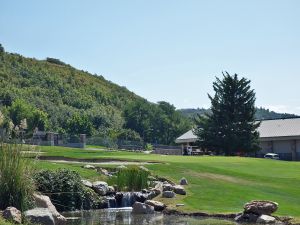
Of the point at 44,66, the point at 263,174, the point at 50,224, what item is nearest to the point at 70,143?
the point at 263,174

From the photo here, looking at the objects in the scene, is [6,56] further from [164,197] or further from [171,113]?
[164,197]

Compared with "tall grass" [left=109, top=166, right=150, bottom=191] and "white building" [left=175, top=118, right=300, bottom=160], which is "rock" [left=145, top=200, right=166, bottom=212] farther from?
"white building" [left=175, top=118, right=300, bottom=160]

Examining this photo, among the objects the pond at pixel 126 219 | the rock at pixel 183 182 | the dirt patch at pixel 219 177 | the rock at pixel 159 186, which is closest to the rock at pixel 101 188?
the pond at pixel 126 219

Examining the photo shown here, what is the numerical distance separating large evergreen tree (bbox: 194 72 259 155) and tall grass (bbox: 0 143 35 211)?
4785 cm

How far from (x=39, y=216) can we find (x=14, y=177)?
1.47m

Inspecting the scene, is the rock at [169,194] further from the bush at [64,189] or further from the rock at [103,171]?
the rock at [103,171]

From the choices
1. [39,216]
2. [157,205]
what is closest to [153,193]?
[157,205]

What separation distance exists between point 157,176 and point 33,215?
47.8 feet

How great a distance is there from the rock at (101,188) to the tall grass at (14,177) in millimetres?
10076

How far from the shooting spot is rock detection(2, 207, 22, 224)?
47.6 ft

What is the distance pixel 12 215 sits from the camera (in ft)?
48.5

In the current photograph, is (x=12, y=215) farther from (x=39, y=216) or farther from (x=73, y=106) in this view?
(x=73, y=106)

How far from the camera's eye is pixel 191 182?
1158 inches

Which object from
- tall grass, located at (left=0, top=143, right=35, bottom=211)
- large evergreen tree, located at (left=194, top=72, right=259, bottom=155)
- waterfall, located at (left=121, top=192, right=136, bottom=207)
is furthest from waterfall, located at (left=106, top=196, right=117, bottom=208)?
large evergreen tree, located at (left=194, top=72, right=259, bottom=155)
